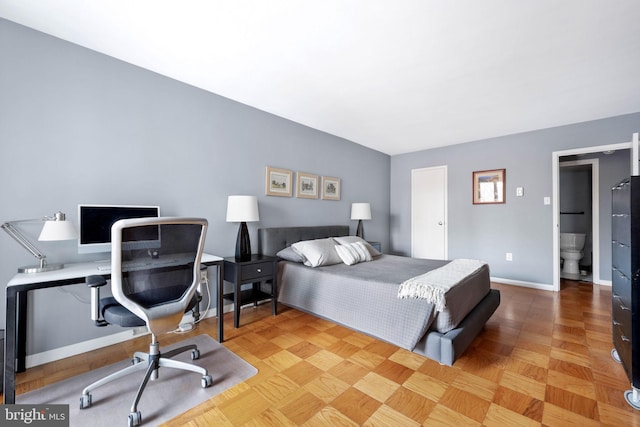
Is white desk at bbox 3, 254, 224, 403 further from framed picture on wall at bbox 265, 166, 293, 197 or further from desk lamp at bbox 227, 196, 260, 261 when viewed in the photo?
framed picture on wall at bbox 265, 166, 293, 197

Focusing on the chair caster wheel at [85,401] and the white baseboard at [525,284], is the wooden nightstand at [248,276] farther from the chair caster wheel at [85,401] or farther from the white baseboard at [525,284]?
the white baseboard at [525,284]

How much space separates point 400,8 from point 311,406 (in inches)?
97.2

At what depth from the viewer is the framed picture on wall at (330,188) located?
160 inches

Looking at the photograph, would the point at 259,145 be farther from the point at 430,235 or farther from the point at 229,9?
the point at 430,235

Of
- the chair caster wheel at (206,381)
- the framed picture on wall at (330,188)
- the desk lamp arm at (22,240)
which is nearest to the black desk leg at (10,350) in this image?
the desk lamp arm at (22,240)

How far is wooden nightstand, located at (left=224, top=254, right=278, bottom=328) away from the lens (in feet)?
8.28

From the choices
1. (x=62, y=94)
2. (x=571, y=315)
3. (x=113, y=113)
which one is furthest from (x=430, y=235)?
(x=62, y=94)

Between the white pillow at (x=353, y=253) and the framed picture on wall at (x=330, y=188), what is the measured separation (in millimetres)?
1074

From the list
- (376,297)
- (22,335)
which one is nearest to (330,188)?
(376,297)

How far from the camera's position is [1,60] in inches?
71.3

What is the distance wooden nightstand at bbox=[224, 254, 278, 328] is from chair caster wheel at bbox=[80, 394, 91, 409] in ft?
3.76

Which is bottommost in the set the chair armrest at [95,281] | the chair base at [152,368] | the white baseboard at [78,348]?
the white baseboard at [78,348]

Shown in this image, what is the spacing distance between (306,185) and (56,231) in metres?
2.62

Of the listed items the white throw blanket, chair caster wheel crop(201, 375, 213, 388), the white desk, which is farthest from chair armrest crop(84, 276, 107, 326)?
the white throw blanket
